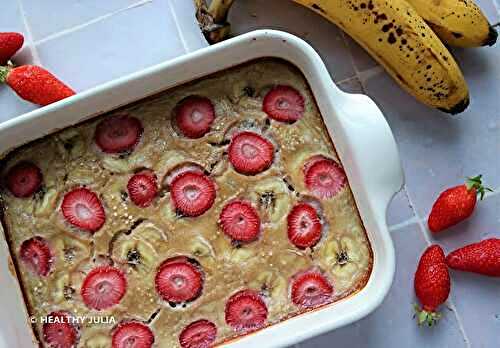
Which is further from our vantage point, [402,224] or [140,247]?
[402,224]

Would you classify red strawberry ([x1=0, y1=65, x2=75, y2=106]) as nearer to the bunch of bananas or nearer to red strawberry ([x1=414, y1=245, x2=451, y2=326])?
the bunch of bananas

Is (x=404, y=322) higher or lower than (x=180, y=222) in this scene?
lower

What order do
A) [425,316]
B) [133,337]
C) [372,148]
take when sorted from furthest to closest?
[425,316] → [133,337] → [372,148]

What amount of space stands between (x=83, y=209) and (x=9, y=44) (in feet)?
1.12

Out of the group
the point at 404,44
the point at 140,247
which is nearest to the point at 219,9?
the point at 404,44

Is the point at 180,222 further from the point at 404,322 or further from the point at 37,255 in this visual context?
the point at 404,322

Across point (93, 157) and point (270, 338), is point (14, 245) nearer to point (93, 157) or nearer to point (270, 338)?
point (93, 157)

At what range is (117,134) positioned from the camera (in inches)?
53.2

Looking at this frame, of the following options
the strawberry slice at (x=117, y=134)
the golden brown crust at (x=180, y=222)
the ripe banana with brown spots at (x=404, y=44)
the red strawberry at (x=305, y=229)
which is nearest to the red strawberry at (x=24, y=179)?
the golden brown crust at (x=180, y=222)

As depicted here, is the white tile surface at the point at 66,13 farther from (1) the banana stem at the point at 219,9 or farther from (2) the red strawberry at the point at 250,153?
(2) the red strawberry at the point at 250,153

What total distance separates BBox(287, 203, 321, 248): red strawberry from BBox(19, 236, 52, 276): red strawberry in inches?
16.1

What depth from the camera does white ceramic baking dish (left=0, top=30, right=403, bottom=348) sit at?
48.1 inches

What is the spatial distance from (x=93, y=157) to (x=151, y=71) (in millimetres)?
199

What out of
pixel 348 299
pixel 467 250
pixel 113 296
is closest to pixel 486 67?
pixel 467 250
